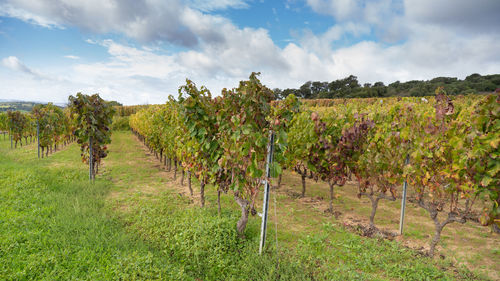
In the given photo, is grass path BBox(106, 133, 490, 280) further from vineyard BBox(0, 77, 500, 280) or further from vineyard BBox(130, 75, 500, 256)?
vineyard BBox(130, 75, 500, 256)

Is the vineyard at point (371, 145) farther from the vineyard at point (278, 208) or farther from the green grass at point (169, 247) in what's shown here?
the green grass at point (169, 247)

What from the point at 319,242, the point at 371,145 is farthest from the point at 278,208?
the point at 371,145

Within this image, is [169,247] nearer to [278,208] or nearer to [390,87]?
[278,208]

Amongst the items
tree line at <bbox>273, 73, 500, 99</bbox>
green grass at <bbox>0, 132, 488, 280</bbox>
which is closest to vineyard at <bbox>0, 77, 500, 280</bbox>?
green grass at <bbox>0, 132, 488, 280</bbox>

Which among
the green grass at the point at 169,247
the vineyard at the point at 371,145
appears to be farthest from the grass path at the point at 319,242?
the vineyard at the point at 371,145

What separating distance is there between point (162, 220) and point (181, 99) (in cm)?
285

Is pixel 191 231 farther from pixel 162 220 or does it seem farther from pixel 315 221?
pixel 315 221

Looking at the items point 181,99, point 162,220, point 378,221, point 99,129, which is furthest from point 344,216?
point 99,129

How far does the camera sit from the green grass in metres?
4.06

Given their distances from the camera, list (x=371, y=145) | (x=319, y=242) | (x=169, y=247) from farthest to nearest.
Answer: (x=371, y=145), (x=319, y=242), (x=169, y=247)

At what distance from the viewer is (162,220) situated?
5859mm

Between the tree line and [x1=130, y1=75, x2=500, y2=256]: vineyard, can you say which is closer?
[x1=130, y1=75, x2=500, y2=256]: vineyard

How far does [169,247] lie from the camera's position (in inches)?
197

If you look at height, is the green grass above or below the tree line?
below
